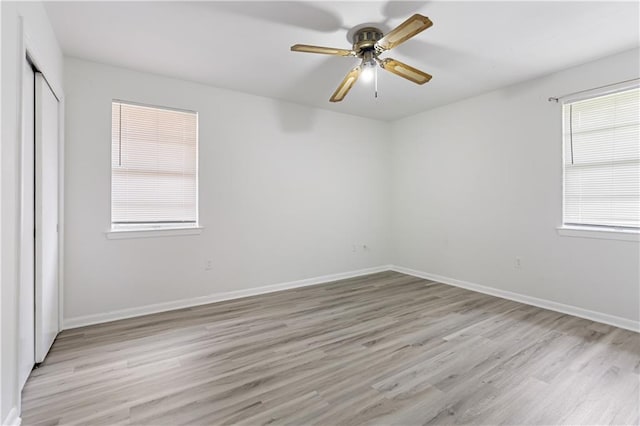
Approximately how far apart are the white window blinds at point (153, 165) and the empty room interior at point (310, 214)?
2 cm

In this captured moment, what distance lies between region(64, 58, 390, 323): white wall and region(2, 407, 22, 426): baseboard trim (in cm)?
155

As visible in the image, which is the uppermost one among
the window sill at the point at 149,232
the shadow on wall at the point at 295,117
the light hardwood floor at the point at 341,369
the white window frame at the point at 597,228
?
the shadow on wall at the point at 295,117

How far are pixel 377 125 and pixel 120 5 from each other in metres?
4.01

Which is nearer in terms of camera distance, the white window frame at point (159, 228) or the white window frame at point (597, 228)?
the white window frame at point (597, 228)

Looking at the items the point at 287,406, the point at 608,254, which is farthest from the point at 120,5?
the point at 608,254

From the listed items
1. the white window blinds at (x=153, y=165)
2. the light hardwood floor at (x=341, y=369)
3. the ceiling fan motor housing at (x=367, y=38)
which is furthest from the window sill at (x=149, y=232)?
the ceiling fan motor housing at (x=367, y=38)

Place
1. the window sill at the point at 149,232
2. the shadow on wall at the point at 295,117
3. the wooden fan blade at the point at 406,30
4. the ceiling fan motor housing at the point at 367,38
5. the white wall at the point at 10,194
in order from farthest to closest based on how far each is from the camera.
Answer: the shadow on wall at the point at 295,117
the window sill at the point at 149,232
the ceiling fan motor housing at the point at 367,38
the wooden fan blade at the point at 406,30
the white wall at the point at 10,194

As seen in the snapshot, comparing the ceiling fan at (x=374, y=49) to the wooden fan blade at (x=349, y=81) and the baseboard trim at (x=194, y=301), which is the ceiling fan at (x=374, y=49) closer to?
the wooden fan blade at (x=349, y=81)

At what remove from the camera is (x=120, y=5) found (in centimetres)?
222

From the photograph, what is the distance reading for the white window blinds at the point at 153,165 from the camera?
3.29 m

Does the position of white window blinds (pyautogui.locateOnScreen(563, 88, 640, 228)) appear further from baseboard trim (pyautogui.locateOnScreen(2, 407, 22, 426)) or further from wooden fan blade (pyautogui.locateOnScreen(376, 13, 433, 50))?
baseboard trim (pyautogui.locateOnScreen(2, 407, 22, 426))

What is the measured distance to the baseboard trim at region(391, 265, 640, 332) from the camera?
2961mm

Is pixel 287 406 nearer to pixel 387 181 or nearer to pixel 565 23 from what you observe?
pixel 565 23

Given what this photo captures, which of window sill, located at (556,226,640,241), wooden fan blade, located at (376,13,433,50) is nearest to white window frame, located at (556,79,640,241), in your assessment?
window sill, located at (556,226,640,241)
